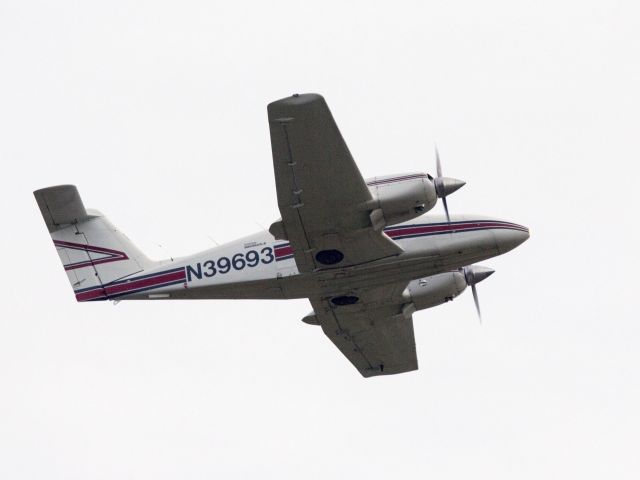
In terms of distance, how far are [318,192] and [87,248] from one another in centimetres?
1084

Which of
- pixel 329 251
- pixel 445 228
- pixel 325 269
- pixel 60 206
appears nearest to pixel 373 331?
pixel 325 269

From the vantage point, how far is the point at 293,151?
35.8m

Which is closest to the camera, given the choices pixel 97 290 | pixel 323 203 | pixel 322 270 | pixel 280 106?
pixel 280 106

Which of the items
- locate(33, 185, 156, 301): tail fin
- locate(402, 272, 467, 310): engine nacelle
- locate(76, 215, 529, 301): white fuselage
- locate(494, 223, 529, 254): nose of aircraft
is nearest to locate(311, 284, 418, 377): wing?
locate(402, 272, 467, 310): engine nacelle

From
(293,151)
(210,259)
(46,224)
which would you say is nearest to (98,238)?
(46,224)

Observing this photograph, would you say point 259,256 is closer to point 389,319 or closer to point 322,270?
point 322,270

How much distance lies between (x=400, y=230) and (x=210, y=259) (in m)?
6.52

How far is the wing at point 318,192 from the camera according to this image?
3497cm

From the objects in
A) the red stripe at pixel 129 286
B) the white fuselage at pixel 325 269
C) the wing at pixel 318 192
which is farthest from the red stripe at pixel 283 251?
the red stripe at pixel 129 286

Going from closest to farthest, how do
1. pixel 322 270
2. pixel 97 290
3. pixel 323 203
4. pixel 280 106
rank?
pixel 280 106, pixel 323 203, pixel 322 270, pixel 97 290

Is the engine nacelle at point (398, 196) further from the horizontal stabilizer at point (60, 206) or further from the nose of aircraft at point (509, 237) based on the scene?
the horizontal stabilizer at point (60, 206)

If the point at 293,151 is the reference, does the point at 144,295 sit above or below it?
below

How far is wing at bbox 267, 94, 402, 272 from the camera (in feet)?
115

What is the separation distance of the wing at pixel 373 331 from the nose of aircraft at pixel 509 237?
3.97 m
